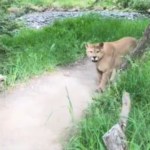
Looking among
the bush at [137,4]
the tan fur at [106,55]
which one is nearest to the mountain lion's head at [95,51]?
the tan fur at [106,55]

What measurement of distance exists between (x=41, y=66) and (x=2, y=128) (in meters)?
2.32

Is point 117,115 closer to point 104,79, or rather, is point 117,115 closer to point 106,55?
point 104,79

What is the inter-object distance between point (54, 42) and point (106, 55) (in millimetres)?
2074

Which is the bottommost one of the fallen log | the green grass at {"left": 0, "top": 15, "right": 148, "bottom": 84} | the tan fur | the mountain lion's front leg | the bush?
the bush

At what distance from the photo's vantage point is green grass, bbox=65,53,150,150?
5781 millimetres

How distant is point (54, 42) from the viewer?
10.2 m

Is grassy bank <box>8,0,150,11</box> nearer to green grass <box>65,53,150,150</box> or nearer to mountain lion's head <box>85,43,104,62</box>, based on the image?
mountain lion's head <box>85,43,104,62</box>

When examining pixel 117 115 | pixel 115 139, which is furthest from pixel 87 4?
pixel 115 139

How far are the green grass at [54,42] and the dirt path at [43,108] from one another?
12.6 inches

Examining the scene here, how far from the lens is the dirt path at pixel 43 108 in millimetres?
6406

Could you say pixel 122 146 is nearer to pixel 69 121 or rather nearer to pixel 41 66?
pixel 69 121

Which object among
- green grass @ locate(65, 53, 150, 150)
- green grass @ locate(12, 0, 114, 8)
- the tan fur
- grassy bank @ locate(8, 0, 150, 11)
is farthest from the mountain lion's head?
green grass @ locate(12, 0, 114, 8)

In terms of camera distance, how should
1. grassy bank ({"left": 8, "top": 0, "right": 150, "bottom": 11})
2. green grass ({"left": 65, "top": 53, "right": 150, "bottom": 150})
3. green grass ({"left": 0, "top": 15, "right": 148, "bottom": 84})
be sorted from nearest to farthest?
green grass ({"left": 65, "top": 53, "right": 150, "bottom": 150})
green grass ({"left": 0, "top": 15, "right": 148, "bottom": 84})
grassy bank ({"left": 8, "top": 0, "right": 150, "bottom": 11})

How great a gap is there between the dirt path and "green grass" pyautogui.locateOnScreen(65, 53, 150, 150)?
304mm
